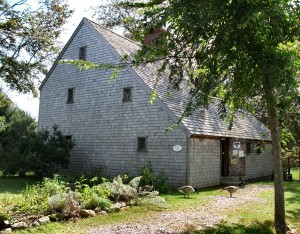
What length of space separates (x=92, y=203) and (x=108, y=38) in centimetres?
1223

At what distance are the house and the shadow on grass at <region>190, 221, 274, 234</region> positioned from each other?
22.3 ft

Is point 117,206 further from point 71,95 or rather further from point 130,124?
point 71,95

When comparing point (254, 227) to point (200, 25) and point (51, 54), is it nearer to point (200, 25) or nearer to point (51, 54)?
point (200, 25)

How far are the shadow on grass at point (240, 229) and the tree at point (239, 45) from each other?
38 cm

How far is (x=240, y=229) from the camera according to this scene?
783cm

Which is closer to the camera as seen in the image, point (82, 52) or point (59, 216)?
point (59, 216)

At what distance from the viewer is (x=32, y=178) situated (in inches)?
774

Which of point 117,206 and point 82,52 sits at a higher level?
point 82,52

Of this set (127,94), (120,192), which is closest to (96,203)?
(120,192)

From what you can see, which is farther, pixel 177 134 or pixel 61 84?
pixel 61 84

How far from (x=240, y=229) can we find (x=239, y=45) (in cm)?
432

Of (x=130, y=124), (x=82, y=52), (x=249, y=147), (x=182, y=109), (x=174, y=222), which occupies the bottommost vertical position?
(x=174, y=222)

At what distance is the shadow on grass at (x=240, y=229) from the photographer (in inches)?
299

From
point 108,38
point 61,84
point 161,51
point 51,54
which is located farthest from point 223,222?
point 51,54
